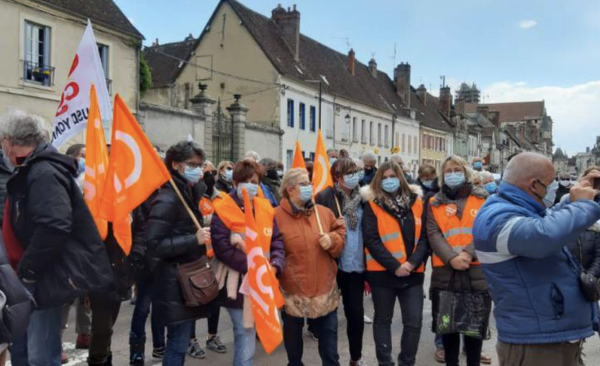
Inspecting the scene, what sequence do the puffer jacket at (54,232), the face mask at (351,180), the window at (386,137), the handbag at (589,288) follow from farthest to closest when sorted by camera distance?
1. the window at (386,137)
2. the face mask at (351,180)
3. the puffer jacket at (54,232)
4. the handbag at (589,288)

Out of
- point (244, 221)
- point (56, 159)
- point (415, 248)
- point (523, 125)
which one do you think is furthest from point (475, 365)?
point (523, 125)

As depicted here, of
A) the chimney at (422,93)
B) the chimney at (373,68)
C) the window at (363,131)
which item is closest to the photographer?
the window at (363,131)

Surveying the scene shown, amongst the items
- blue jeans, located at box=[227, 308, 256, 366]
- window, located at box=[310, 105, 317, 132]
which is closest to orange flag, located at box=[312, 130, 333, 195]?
blue jeans, located at box=[227, 308, 256, 366]

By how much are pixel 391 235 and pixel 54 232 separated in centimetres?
281

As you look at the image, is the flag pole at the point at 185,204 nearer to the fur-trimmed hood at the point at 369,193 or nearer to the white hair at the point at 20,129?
the white hair at the point at 20,129

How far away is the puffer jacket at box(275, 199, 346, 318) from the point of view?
454 cm

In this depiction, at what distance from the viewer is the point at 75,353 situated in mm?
5801

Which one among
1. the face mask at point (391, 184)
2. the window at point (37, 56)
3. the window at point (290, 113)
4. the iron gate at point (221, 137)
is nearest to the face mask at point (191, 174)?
the face mask at point (391, 184)

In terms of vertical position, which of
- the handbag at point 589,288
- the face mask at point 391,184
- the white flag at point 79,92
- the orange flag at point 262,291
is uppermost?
the white flag at point 79,92

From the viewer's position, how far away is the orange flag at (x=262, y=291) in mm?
4307

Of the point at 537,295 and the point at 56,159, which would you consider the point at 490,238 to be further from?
the point at 56,159

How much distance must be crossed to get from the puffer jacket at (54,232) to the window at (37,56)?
1535cm

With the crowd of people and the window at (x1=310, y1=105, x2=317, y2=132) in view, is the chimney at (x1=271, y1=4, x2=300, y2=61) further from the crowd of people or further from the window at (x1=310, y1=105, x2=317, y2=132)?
the crowd of people

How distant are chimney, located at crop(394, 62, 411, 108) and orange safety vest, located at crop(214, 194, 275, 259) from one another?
48462 millimetres
